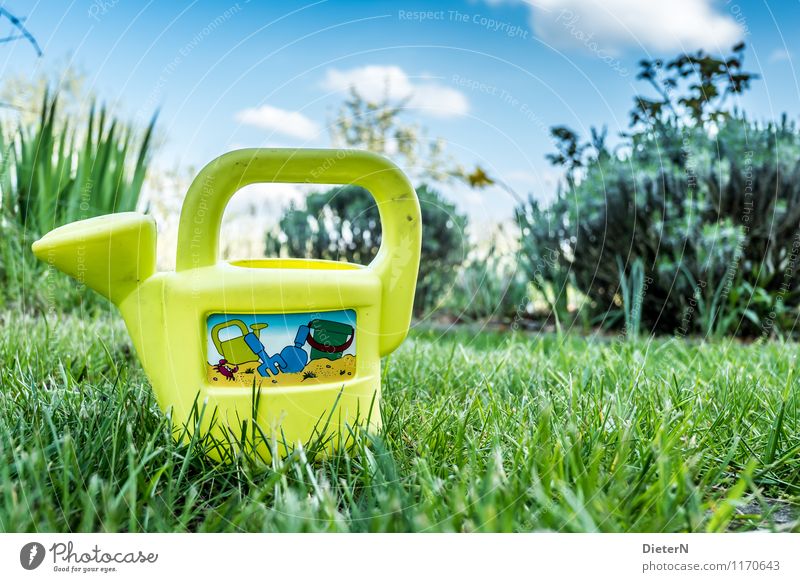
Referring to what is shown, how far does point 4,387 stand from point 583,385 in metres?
1.06

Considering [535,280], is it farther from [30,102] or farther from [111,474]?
[111,474]

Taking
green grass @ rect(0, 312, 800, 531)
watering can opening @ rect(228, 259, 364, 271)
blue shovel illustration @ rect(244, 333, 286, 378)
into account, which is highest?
watering can opening @ rect(228, 259, 364, 271)

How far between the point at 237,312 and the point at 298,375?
0.40 ft

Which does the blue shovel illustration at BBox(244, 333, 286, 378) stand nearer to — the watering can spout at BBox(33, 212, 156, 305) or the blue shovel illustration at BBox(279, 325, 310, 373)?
the blue shovel illustration at BBox(279, 325, 310, 373)

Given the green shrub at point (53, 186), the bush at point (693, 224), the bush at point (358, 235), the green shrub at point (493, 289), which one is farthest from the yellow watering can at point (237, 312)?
the bush at point (358, 235)

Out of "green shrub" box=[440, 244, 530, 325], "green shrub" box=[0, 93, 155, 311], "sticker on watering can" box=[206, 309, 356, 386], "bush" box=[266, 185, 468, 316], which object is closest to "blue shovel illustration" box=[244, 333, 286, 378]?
"sticker on watering can" box=[206, 309, 356, 386]

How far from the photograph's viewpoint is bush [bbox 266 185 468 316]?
3.01m

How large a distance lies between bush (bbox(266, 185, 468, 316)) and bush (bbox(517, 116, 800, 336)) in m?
0.49

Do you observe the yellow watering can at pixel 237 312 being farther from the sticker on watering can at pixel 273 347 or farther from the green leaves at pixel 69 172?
the green leaves at pixel 69 172

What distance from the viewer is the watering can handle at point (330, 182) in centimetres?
92

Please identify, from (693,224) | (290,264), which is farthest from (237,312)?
(693,224)

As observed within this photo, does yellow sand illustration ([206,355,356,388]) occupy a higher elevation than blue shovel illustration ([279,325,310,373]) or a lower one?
lower

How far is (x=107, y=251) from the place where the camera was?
900 millimetres

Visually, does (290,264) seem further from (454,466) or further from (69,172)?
(69,172)
